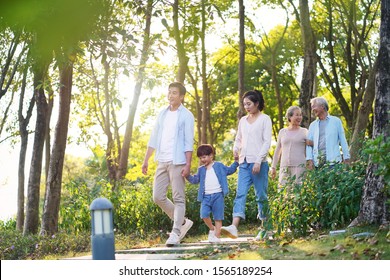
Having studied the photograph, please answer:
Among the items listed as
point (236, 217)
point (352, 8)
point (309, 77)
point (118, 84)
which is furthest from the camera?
point (352, 8)

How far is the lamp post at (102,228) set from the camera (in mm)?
5707

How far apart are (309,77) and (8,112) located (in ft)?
43.9

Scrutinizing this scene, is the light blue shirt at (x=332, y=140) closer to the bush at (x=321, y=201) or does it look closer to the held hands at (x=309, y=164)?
the held hands at (x=309, y=164)

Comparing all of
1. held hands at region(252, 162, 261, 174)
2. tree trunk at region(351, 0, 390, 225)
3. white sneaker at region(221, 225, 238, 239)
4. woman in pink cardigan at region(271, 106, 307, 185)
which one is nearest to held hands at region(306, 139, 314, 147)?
woman in pink cardigan at region(271, 106, 307, 185)

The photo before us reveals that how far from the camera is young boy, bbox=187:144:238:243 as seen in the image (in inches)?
380

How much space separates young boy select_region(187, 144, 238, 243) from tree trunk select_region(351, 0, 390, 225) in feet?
6.78

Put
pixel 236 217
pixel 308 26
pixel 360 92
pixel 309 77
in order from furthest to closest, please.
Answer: pixel 360 92, pixel 308 26, pixel 309 77, pixel 236 217

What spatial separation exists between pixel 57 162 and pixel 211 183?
4.95 metres

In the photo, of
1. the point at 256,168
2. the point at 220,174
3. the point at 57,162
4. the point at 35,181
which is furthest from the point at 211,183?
the point at 35,181
